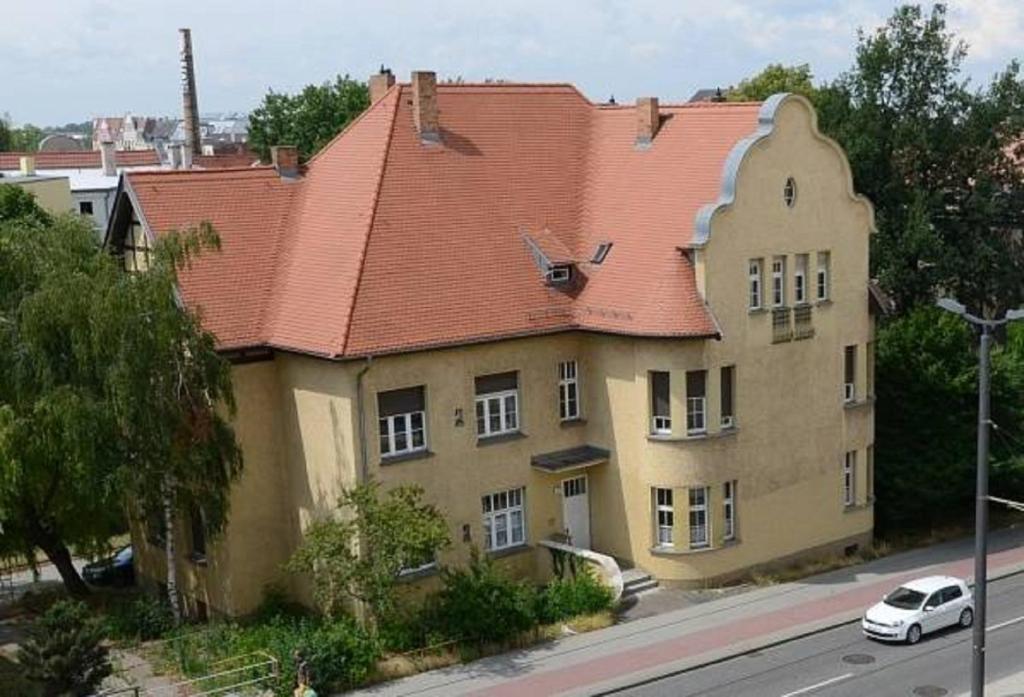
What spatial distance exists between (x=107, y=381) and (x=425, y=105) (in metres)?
12.0

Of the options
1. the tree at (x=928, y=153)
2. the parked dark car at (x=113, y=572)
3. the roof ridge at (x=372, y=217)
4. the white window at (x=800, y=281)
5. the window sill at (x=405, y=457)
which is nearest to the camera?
the roof ridge at (x=372, y=217)

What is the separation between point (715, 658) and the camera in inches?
1154

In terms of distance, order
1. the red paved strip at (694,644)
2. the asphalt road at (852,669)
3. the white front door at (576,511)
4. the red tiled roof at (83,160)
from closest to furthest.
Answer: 1. the asphalt road at (852,669)
2. the red paved strip at (694,644)
3. the white front door at (576,511)
4. the red tiled roof at (83,160)

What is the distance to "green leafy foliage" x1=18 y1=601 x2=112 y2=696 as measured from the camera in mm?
25406

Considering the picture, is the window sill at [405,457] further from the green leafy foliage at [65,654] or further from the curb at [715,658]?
the green leafy foliage at [65,654]

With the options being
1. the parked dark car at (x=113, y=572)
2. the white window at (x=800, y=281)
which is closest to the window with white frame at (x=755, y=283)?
the white window at (x=800, y=281)

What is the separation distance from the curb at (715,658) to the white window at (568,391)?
26.8 ft

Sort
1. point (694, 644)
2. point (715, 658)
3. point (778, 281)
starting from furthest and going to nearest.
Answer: point (778, 281) < point (694, 644) < point (715, 658)

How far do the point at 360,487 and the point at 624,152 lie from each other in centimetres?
1379

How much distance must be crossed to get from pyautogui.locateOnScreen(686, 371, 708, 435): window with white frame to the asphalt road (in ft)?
20.3

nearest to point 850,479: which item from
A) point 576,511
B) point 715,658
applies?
point 576,511

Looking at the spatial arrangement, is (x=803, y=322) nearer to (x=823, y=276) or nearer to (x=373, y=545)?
(x=823, y=276)

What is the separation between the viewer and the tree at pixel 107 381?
93.0ft

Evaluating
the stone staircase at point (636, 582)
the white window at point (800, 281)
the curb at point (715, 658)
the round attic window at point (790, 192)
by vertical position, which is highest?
the round attic window at point (790, 192)
